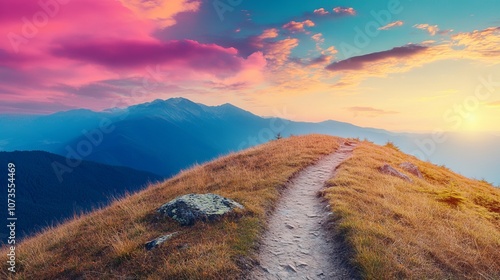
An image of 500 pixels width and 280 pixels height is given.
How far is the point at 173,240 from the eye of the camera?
9.21m

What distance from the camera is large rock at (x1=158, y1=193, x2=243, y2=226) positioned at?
10.7 m

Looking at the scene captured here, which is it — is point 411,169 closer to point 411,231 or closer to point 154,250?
point 411,231

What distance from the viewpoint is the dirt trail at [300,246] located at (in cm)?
776

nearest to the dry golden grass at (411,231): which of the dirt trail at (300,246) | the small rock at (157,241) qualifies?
the dirt trail at (300,246)

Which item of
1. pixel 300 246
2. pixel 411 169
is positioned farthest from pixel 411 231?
pixel 411 169

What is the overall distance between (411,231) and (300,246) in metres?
4.21

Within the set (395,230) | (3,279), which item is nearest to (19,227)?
(3,279)

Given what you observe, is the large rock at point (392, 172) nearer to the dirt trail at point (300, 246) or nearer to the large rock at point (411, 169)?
the large rock at point (411, 169)

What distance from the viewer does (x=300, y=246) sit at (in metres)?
9.28

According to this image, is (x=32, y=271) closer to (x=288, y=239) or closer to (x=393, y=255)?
(x=288, y=239)

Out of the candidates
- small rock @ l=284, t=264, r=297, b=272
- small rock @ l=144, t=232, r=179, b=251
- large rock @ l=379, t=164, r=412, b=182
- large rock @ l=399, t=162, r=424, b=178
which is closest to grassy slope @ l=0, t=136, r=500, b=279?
small rock @ l=144, t=232, r=179, b=251

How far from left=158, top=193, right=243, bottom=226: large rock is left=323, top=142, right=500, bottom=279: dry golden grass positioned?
180 inches

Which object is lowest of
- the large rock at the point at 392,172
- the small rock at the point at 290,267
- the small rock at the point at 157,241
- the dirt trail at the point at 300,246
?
the small rock at the point at 290,267

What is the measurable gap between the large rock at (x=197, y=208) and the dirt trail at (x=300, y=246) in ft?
6.72
